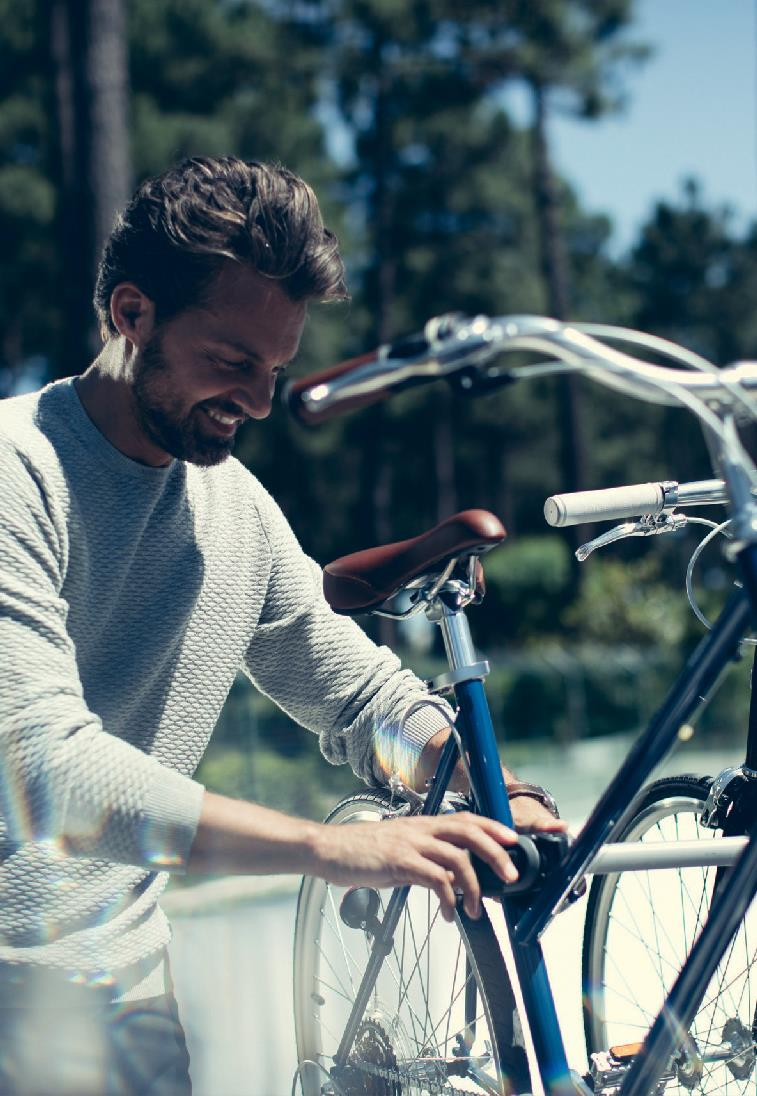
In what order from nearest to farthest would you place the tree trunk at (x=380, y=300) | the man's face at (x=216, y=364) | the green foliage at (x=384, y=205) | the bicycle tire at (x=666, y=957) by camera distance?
the man's face at (x=216, y=364) → the bicycle tire at (x=666, y=957) → the green foliage at (x=384, y=205) → the tree trunk at (x=380, y=300)

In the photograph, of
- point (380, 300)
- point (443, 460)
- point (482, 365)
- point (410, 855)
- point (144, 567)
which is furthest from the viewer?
point (443, 460)

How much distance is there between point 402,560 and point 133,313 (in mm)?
605

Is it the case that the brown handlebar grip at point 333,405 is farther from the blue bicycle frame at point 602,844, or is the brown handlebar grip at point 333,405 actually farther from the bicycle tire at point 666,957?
the bicycle tire at point 666,957

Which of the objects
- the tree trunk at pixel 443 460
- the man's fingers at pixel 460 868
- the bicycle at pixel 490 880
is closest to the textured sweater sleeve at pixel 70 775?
the man's fingers at pixel 460 868

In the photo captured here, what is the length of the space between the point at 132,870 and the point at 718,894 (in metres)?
1.02

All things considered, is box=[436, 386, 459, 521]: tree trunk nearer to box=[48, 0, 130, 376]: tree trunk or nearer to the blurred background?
the blurred background

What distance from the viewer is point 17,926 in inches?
85.4

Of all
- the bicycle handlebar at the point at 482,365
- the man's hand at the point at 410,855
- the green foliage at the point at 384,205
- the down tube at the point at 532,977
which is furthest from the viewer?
the green foliage at the point at 384,205

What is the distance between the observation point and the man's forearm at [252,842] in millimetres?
1741

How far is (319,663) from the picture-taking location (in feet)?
8.48

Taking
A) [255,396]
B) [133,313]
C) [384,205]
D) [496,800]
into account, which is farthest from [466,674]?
[384,205]

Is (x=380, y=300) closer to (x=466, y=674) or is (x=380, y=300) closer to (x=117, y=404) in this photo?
(x=117, y=404)

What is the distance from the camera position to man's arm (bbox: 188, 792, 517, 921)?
1724 millimetres

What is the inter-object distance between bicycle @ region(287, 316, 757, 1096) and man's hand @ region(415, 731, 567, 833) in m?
0.04
